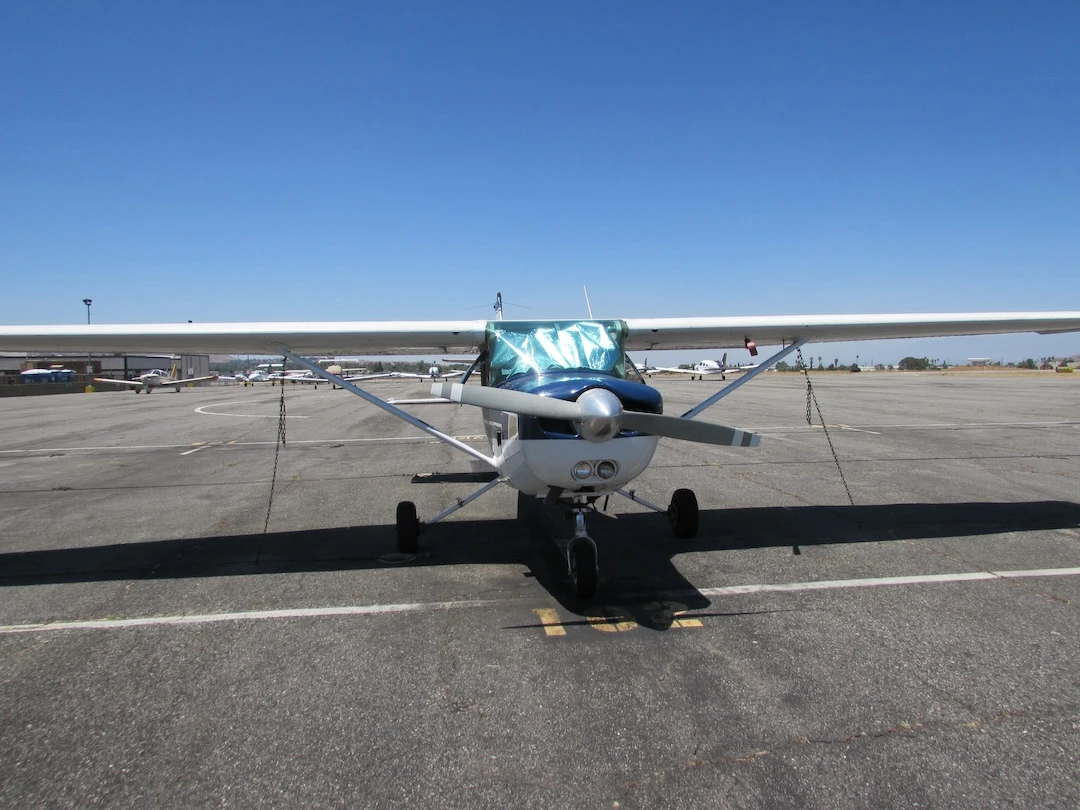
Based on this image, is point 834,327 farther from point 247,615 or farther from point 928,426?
point 928,426

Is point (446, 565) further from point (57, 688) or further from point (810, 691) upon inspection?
point (810, 691)

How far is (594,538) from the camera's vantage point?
6.70 metres

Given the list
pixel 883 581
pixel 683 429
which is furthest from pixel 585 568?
pixel 883 581

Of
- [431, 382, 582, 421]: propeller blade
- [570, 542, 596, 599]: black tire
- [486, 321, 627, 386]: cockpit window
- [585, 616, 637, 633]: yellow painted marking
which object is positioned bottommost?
[585, 616, 637, 633]: yellow painted marking

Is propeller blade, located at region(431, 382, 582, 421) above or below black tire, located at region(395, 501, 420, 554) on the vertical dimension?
above

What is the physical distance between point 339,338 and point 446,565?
2734 millimetres

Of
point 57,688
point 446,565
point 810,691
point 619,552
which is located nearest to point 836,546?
point 619,552

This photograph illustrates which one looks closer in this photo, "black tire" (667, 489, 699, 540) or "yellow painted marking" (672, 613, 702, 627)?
"yellow painted marking" (672, 613, 702, 627)

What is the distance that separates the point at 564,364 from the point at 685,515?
2.27 meters

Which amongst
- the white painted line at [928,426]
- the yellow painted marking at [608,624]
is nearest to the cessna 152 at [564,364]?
the yellow painted marking at [608,624]

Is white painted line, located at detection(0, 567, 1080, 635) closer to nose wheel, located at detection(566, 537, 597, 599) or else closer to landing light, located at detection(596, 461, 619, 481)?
nose wheel, located at detection(566, 537, 597, 599)

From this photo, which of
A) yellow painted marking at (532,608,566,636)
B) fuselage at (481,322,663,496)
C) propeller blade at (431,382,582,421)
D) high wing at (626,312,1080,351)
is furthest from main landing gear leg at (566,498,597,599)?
high wing at (626,312,1080,351)

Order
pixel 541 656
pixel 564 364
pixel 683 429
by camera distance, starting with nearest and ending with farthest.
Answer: pixel 541 656
pixel 683 429
pixel 564 364

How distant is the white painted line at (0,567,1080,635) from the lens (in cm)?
454
